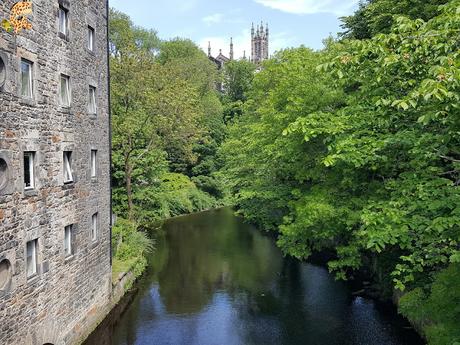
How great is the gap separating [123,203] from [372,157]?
2448 centimetres

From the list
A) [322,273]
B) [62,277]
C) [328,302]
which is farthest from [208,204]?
[62,277]

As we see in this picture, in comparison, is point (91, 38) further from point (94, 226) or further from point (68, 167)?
point (94, 226)

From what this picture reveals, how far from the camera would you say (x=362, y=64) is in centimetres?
767

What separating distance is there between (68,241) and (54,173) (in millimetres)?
2612

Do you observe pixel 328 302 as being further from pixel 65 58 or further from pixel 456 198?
pixel 65 58

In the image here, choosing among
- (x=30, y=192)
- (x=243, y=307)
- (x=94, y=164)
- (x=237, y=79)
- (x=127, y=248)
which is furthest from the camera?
(x=237, y=79)

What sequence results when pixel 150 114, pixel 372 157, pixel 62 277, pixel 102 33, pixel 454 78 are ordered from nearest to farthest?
pixel 454 78
pixel 372 157
pixel 62 277
pixel 102 33
pixel 150 114

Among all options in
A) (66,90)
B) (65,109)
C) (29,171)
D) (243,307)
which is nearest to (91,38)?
(66,90)

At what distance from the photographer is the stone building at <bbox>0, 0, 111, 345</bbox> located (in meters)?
10.3

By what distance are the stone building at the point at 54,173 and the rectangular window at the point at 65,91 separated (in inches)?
1.3

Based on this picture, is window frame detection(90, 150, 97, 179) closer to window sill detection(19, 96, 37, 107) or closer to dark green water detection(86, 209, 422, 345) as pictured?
window sill detection(19, 96, 37, 107)

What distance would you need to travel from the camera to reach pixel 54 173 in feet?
41.6

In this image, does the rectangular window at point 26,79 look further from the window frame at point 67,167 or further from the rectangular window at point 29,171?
the window frame at point 67,167

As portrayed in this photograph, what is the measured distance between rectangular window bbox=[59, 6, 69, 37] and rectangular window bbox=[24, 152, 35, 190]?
164 inches
